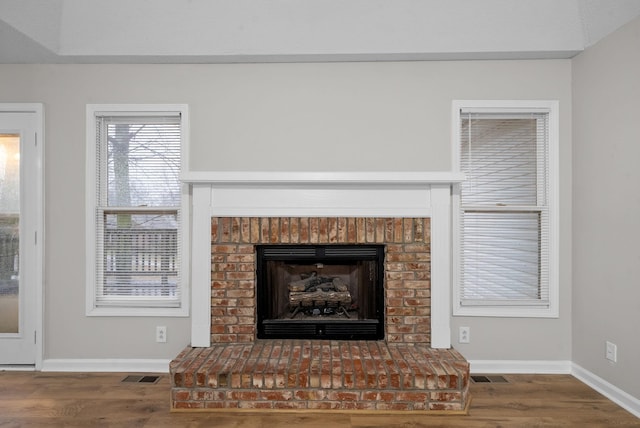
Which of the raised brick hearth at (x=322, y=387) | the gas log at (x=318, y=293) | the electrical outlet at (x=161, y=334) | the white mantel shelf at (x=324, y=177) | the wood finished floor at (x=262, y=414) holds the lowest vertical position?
the wood finished floor at (x=262, y=414)

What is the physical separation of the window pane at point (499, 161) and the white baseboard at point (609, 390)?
1.26 m

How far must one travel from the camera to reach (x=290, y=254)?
292cm

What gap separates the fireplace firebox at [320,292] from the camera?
2.93m

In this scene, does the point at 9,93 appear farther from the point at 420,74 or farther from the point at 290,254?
the point at 420,74

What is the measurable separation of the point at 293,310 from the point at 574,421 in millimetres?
1897

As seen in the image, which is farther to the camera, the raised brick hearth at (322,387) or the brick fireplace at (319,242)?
the brick fireplace at (319,242)

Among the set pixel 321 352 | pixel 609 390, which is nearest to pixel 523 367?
pixel 609 390

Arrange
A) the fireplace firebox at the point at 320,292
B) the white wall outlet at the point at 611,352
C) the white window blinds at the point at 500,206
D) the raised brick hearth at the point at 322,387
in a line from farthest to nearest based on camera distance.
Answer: the white window blinds at the point at 500,206 < the fireplace firebox at the point at 320,292 < the white wall outlet at the point at 611,352 < the raised brick hearth at the point at 322,387

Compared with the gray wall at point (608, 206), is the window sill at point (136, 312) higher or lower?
lower

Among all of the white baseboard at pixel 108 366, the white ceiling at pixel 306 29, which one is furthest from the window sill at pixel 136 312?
the white ceiling at pixel 306 29

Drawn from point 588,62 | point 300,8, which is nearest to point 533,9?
point 588,62

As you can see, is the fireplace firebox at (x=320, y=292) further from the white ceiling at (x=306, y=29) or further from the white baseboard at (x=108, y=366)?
the white ceiling at (x=306, y=29)

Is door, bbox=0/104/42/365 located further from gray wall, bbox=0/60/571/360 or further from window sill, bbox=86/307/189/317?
window sill, bbox=86/307/189/317

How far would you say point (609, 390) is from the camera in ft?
8.50
